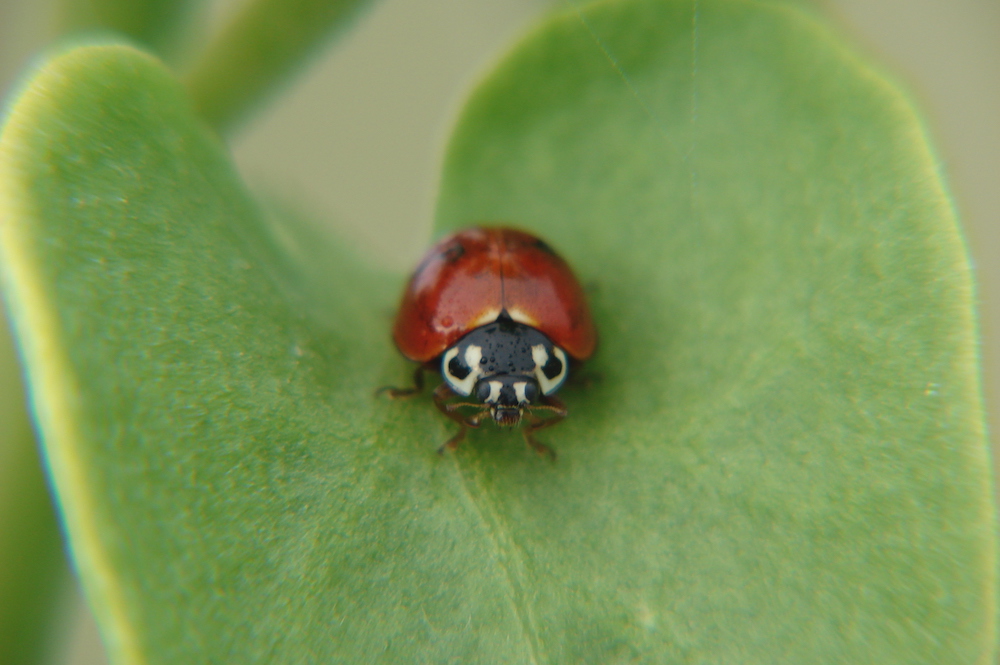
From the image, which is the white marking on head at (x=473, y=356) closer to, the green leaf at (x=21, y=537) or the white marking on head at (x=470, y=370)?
the white marking on head at (x=470, y=370)

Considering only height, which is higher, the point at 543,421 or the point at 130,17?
the point at 130,17

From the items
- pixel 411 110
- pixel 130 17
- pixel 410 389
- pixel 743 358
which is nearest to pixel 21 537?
pixel 410 389

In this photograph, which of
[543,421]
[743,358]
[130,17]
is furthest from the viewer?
[130,17]

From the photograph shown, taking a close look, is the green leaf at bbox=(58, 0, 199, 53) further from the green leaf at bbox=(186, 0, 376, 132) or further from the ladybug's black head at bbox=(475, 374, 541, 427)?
the ladybug's black head at bbox=(475, 374, 541, 427)

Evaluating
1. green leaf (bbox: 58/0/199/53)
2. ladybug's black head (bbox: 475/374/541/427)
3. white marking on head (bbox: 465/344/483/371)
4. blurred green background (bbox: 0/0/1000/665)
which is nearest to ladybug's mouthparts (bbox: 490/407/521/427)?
ladybug's black head (bbox: 475/374/541/427)

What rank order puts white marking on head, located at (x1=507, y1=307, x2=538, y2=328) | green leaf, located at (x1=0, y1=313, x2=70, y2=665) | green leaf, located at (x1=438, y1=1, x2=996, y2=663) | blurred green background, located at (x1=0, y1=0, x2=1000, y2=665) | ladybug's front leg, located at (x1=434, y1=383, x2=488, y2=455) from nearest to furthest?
green leaf, located at (x1=438, y1=1, x2=996, y2=663), ladybug's front leg, located at (x1=434, y1=383, x2=488, y2=455), green leaf, located at (x1=0, y1=313, x2=70, y2=665), white marking on head, located at (x1=507, y1=307, x2=538, y2=328), blurred green background, located at (x1=0, y1=0, x2=1000, y2=665)

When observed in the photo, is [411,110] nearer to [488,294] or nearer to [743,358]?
[488,294]

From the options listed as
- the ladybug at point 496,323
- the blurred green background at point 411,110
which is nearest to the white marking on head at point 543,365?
the ladybug at point 496,323

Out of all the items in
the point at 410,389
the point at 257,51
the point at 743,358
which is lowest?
the point at 743,358
